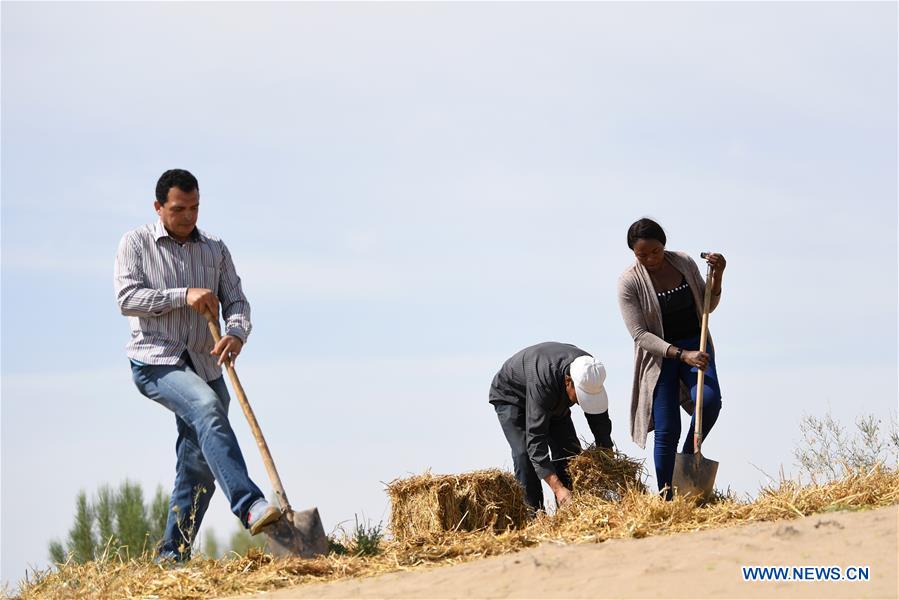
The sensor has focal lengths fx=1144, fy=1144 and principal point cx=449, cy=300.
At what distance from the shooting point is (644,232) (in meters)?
7.68

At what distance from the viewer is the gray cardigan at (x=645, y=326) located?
780 centimetres

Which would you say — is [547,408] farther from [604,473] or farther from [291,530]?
[291,530]

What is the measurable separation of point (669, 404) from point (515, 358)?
4.12 feet

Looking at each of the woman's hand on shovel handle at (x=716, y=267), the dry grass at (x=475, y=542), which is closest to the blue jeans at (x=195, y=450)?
the dry grass at (x=475, y=542)

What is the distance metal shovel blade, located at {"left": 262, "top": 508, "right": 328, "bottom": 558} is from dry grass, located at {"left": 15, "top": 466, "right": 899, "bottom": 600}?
9 centimetres

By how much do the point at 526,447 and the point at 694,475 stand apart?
1.32 m

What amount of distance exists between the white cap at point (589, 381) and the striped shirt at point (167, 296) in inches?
92.2

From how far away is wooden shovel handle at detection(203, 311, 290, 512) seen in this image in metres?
6.41

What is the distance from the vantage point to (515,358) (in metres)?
8.54

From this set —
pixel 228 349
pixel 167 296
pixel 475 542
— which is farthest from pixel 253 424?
pixel 475 542

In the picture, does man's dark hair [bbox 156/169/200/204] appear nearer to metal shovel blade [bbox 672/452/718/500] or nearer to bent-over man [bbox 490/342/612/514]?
bent-over man [bbox 490/342/612/514]

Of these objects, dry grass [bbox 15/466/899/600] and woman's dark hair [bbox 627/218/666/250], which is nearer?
dry grass [bbox 15/466/899/600]

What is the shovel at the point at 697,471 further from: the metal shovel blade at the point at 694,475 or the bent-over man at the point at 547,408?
the bent-over man at the point at 547,408

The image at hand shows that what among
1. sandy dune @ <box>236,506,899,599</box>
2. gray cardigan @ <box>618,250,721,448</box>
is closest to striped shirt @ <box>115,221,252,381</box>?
sandy dune @ <box>236,506,899,599</box>
